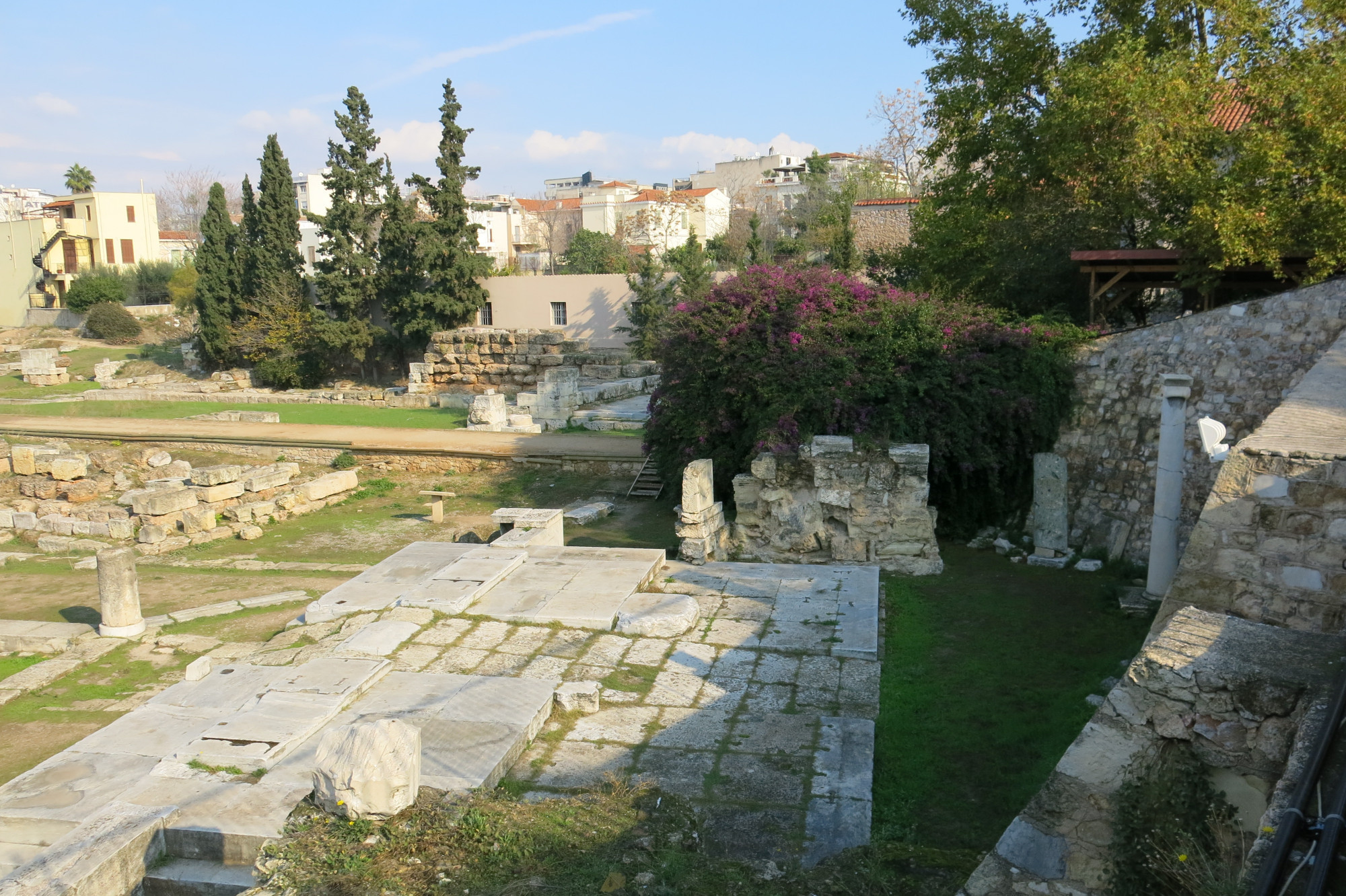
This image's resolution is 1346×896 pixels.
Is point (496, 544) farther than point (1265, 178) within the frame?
No

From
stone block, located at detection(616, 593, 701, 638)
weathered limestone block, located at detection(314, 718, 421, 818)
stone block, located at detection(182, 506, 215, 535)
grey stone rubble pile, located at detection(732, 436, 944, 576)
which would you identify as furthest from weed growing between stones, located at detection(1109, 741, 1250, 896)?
stone block, located at detection(182, 506, 215, 535)

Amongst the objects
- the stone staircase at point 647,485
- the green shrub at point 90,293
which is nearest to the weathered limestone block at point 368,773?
the stone staircase at point 647,485

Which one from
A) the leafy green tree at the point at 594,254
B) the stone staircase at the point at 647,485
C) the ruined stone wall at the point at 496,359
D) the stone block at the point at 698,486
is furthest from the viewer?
the leafy green tree at the point at 594,254

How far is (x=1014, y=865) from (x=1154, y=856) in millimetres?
508

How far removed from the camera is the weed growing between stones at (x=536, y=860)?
3799 millimetres

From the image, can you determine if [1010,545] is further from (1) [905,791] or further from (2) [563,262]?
(2) [563,262]

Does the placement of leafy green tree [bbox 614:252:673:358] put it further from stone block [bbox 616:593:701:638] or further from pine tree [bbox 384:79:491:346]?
stone block [bbox 616:593:701:638]

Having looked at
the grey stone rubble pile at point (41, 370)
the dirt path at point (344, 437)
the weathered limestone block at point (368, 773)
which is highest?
the grey stone rubble pile at point (41, 370)

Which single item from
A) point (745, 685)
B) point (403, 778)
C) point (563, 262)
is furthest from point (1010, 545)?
point (563, 262)

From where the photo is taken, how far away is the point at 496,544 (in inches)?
381

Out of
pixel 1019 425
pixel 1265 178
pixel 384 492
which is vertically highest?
pixel 1265 178

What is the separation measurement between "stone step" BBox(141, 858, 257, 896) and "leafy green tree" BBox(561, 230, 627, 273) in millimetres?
32081

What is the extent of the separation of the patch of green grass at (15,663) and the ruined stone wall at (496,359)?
59.2 feet

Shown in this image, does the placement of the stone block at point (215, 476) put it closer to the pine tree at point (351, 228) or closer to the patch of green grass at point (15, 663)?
the patch of green grass at point (15, 663)
